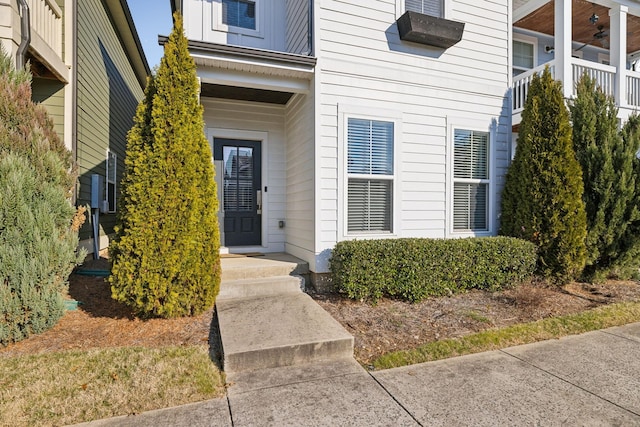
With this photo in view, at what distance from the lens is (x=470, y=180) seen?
5.59 meters

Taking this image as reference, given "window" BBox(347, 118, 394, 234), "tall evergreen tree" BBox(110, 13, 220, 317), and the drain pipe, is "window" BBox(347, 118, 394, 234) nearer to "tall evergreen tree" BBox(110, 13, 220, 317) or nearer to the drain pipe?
"tall evergreen tree" BBox(110, 13, 220, 317)

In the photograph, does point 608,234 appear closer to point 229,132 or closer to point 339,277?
point 339,277

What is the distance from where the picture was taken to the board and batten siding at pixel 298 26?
508 centimetres

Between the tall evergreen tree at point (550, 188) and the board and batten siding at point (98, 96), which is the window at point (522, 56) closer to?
the tall evergreen tree at point (550, 188)

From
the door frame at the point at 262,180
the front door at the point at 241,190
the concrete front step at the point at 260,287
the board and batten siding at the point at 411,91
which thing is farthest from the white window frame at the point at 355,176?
the front door at the point at 241,190

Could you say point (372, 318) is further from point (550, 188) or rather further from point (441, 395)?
point (550, 188)

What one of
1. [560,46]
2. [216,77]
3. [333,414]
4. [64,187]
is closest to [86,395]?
[333,414]

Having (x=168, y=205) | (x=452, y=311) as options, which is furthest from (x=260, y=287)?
(x=452, y=311)

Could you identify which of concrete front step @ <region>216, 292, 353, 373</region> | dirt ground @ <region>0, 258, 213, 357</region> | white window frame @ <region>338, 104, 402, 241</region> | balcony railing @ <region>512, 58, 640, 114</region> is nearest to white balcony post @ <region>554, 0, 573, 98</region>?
balcony railing @ <region>512, 58, 640, 114</region>

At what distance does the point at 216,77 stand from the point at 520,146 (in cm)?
480

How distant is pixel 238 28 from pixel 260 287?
4.73 m

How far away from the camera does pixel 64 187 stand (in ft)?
11.3

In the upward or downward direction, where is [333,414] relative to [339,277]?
downward

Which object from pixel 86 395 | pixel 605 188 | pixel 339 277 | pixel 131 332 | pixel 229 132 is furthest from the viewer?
pixel 229 132
